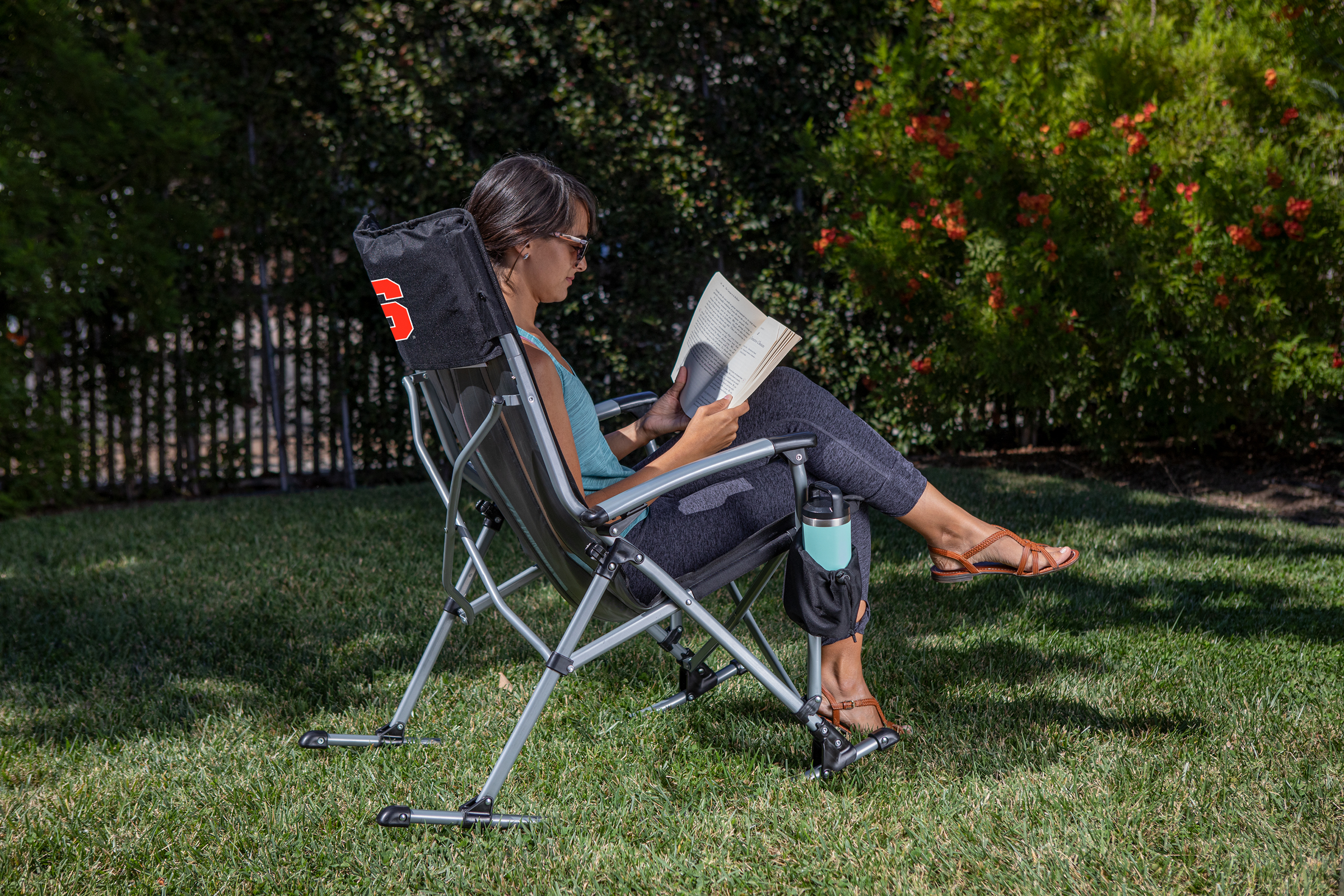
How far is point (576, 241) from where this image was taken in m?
2.26

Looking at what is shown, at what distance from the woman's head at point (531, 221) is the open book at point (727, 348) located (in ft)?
1.17

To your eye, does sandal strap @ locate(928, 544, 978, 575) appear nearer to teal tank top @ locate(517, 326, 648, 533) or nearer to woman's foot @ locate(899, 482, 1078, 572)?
woman's foot @ locate(899, 482, 1078, 572)

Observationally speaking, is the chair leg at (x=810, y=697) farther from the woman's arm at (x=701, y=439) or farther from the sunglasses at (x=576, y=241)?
the sunglasses at (x=576, y=241)

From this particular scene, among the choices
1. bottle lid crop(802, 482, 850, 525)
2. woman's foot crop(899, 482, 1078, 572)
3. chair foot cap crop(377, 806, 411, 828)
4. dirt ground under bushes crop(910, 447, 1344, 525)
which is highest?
bottle lid crop(802, 482, 850, 525)

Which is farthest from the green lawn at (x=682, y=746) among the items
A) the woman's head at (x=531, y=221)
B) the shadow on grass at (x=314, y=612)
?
the woman's head at (x=531, y=221)

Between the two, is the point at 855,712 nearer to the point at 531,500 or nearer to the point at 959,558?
the point at 959,558

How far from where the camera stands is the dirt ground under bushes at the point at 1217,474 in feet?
18.6

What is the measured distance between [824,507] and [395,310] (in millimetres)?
1038

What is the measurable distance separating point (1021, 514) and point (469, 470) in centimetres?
332

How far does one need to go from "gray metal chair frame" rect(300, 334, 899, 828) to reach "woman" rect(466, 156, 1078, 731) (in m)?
0.08

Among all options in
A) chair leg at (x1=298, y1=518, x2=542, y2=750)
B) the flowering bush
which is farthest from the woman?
the flowering bush

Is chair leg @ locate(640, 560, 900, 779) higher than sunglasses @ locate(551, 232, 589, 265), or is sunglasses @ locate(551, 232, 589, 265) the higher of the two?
sunglasses @ locate(551, 232, 589, 265)

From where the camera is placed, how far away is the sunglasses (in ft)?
7.36

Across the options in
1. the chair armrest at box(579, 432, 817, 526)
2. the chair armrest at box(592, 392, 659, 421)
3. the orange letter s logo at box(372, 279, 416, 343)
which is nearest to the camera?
the chair armrest at box(579, 432, 817, 526)
